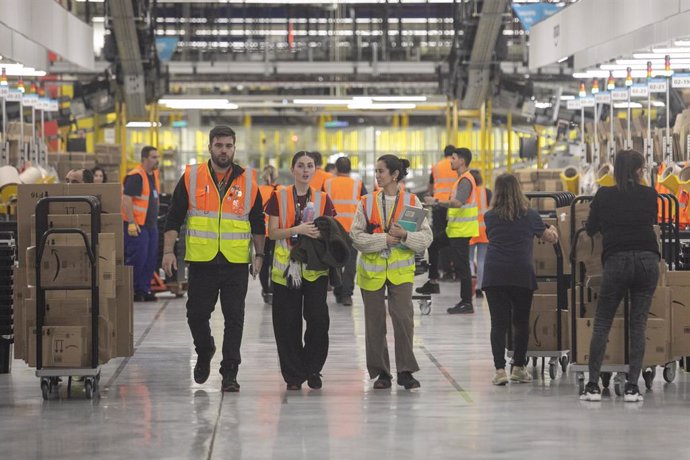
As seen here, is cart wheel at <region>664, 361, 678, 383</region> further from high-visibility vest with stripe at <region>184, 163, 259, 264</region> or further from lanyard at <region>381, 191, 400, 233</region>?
high-visibility vest with stripe at <region>184, 163, 259, 264</region>

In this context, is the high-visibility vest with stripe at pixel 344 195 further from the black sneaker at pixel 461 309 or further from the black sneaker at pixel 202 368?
the black sneaker at pixel 202 368

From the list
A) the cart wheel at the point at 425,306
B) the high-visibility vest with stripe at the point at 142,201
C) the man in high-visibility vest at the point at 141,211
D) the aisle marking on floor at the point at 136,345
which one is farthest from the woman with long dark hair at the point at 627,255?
the high-visibility vest with stripe at the point at 142,201

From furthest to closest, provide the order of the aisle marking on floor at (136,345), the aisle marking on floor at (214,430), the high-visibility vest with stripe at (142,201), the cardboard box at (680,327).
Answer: the high-visibility vest with stripe at (142,201) < the aisle marking on floor at (136,345) < the cardboard box at (680,327) < the aisle marking on floor at (214,430)

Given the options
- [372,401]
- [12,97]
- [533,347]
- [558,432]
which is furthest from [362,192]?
[558,432]

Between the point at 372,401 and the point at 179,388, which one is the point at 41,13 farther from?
the point at 372,401

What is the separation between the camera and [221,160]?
29.7ft

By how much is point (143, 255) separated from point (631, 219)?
8.65 m

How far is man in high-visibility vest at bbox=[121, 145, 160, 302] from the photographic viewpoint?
52.3 ft

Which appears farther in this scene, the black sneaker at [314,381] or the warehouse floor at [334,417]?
the black sneaker at [314,381]

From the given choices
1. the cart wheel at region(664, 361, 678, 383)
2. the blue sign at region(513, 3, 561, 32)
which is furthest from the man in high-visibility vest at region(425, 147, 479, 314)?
the blue sign at region(513, 3, 561, 32)

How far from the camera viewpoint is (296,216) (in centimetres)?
927

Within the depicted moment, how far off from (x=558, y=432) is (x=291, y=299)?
2.31 metres

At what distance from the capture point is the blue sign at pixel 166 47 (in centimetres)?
2706

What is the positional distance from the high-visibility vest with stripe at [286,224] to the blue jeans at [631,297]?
1.78m
